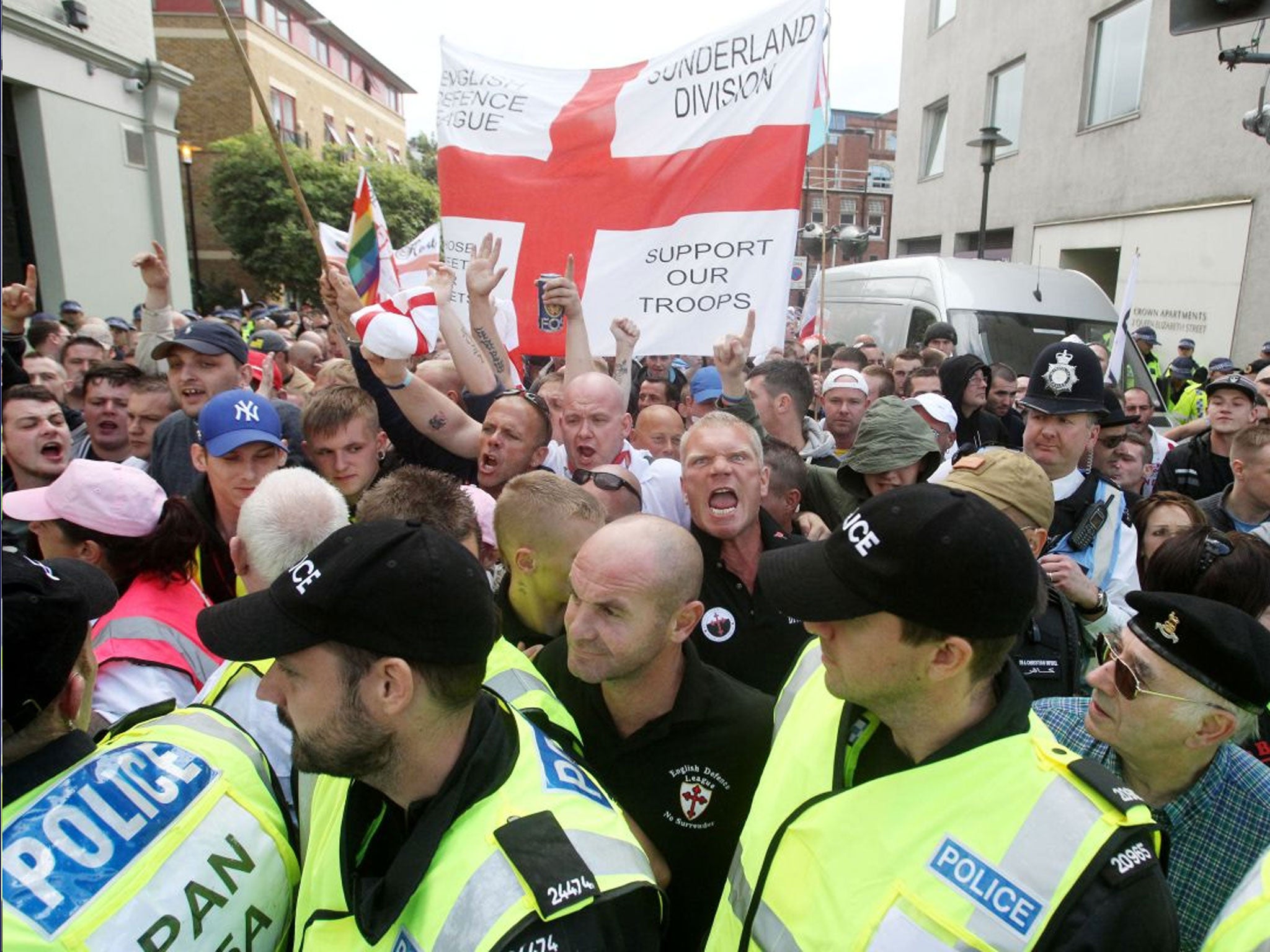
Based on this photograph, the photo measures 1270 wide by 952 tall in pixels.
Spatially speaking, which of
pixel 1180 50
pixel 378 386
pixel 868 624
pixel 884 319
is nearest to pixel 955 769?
pixel 868 624

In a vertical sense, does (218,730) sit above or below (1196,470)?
above

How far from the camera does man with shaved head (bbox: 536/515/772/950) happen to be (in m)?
2.16

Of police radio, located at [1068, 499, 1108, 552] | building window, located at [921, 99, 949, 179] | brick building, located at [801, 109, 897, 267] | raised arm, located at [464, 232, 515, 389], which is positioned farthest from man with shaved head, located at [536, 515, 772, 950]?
brick building, located at [801, 109, 897, 267]

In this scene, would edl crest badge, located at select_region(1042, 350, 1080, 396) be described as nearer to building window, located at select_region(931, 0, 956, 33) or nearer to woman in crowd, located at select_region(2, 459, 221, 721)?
woman in crowd, located at select_region(2, 459, 221, 721)

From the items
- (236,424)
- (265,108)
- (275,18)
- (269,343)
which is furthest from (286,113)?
(236,424)

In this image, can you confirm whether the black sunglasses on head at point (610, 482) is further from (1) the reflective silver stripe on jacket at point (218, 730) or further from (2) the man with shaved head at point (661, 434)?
(1) the reflective silver stripe on jacket at point (218, 730)

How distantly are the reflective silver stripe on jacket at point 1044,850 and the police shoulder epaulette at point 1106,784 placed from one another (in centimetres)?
2

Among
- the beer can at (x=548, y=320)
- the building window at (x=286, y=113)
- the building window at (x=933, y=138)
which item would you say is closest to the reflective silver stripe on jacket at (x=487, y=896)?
the beer can at (x=548, y=320)

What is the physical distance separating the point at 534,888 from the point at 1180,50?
1739 cm

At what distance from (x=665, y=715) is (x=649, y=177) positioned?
386 cm

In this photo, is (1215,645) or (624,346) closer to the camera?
(1215,645)

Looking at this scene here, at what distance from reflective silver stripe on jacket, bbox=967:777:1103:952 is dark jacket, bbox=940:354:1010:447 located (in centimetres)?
507

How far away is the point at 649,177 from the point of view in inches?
208

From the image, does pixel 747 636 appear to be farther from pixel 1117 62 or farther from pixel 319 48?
pixel 319 48
